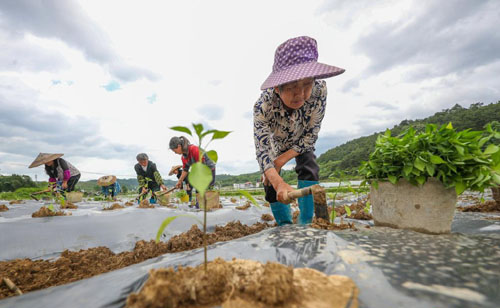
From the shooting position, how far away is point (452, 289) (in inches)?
29.8

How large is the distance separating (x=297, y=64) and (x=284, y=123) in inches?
26.0

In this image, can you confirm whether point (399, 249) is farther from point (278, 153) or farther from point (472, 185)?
point (278, 153)

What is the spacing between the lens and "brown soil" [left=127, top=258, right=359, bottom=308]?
0.63 meters

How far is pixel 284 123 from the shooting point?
2.29m

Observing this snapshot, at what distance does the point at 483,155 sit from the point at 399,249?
99 centimetres

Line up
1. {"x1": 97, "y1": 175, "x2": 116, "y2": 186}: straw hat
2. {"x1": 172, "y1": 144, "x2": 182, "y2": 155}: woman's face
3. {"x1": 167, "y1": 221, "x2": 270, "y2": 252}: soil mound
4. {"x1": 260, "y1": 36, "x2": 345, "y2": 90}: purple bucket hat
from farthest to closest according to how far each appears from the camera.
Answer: {"x1": 97, "y1": 175, "x2": 116, "y2": 186}: straw hat < {"x1": 172, "y1": 144, "x2": 182, "y2": 155}: woman's face < {"x1": 167, "y1": 221, "x2": 270, "y2": 252}: soil mound < {"x1": 260, "y1": 36, "x2": 345, "y2": 90}: purple bucket hat

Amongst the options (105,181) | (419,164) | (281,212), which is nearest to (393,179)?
(419,164)

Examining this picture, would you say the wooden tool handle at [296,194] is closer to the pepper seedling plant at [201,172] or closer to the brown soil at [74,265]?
the brown soil at [74,265]

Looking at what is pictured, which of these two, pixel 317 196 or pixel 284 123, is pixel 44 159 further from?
pixel 317 196

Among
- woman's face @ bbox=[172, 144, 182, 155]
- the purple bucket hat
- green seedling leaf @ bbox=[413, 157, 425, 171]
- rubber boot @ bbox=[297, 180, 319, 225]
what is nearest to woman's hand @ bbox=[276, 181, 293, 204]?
rubber boot @ bbox=[297, 180, 319, 225]

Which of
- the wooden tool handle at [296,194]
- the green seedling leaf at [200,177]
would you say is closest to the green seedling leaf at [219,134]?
the green seedling leaf at [200,177]

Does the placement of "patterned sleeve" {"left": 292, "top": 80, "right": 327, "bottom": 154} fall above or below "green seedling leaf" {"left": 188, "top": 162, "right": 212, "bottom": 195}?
above

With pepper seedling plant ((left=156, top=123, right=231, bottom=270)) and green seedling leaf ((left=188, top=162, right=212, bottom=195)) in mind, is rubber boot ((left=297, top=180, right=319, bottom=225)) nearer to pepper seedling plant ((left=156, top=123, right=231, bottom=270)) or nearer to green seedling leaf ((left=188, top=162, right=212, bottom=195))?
pepper seedling plant ((left=156, top=123, right=231, bottom=270))

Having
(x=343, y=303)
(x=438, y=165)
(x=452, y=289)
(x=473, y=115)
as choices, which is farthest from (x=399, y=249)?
(x=473, y=115)
